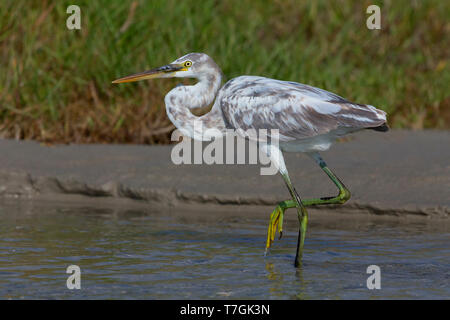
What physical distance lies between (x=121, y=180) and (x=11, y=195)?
95 cm

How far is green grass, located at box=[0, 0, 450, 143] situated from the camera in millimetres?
8805

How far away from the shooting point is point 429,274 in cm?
510

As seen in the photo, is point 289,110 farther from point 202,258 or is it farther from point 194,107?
point 202,258

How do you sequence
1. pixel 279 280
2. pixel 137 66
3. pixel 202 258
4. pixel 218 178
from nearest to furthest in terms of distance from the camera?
pixel 279 280, pixel 202 258, pixel 218 178, pixel 137 66

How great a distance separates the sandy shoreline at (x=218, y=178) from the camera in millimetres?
6965

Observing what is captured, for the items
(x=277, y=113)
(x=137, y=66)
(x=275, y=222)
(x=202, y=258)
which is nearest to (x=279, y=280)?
(x=202, y=258)

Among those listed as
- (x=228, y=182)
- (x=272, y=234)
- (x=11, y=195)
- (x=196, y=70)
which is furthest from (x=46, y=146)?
(x=272, y=234)

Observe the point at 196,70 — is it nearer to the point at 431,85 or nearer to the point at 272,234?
the point at 272,234

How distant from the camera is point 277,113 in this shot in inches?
228

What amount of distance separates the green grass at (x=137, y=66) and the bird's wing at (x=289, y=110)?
9.56 feet

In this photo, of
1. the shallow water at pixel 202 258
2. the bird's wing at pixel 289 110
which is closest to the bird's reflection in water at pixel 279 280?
the shallow water at pixel 202 258

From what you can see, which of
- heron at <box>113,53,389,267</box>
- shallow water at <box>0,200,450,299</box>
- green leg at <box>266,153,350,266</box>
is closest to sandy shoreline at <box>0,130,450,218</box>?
shallow water at <box>0,200,450,299</box>

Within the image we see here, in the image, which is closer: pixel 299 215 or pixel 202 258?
pixel 202 258

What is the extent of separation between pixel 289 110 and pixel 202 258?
3.38 ft
